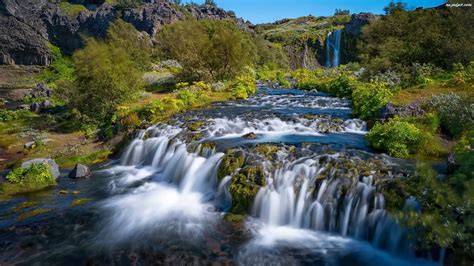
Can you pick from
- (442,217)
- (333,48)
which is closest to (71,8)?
(333,48)

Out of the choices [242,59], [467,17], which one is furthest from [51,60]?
[467,17]

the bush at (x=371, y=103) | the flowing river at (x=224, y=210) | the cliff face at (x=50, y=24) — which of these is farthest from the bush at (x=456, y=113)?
the cliff face at (x=50, y=24)

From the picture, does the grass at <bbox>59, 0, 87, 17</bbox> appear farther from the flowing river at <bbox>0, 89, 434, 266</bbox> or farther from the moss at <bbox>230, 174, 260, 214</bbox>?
the moss at <bbox>230, 174, 260, 214</bbox>

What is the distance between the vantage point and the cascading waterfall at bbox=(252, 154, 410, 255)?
10555 mm

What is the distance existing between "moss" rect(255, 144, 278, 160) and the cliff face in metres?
101

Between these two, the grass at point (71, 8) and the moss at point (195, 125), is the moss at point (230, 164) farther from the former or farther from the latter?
the grass at point (71, 8)

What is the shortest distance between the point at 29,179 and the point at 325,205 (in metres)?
12.7

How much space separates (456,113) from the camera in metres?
16.3

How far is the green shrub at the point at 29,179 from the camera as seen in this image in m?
15.5

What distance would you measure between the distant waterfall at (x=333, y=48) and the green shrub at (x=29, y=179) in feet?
307

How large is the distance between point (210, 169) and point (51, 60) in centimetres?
10892

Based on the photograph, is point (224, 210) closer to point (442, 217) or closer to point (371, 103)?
point (442, 217)

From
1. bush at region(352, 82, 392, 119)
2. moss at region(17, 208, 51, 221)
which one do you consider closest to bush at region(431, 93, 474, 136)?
bush at region(352, 82, 392, 119)

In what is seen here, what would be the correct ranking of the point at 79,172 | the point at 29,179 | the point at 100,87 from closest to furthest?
the point at 29,179, the point at 79,172, the point at 100,87
